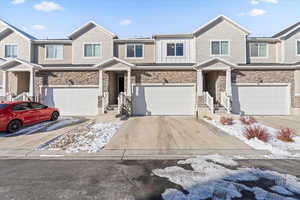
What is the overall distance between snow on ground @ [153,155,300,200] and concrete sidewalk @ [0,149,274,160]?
691 mm

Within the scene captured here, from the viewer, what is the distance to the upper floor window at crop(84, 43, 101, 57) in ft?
51.8

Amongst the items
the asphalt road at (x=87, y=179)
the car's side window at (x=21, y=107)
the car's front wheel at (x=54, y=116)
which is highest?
the car's side window at (x=21, y=107)

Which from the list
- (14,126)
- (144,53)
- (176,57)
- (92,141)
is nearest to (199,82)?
(176,57)

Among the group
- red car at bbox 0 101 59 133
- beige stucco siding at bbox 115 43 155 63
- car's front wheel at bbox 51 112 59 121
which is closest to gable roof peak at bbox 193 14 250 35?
beige stucco siding at bbox 115 43 155 63

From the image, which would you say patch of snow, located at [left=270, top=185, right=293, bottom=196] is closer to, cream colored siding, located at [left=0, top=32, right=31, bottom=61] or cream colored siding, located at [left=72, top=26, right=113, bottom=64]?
→ cream colored siding, located at [left=72, top=26, right=113, bottom=64]

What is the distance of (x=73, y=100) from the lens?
43.5ft

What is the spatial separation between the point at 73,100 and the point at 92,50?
5.70 metres

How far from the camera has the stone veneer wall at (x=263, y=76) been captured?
12812 millimetres

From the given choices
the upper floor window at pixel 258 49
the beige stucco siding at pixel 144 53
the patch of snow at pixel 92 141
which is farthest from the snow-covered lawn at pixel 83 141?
the upper floor window at pixel 258 49

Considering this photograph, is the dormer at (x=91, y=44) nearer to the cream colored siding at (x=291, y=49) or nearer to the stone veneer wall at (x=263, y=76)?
the stone veneer wall at (x=263, y=76)

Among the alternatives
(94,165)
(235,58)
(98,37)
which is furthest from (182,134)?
(98,37)

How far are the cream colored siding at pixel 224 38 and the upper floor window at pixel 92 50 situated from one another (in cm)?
979

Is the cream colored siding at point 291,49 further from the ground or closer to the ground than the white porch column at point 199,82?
further from the ground

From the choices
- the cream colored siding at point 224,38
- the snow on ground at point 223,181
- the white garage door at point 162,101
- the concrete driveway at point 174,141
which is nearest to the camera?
the snow on ground at point 223,181
